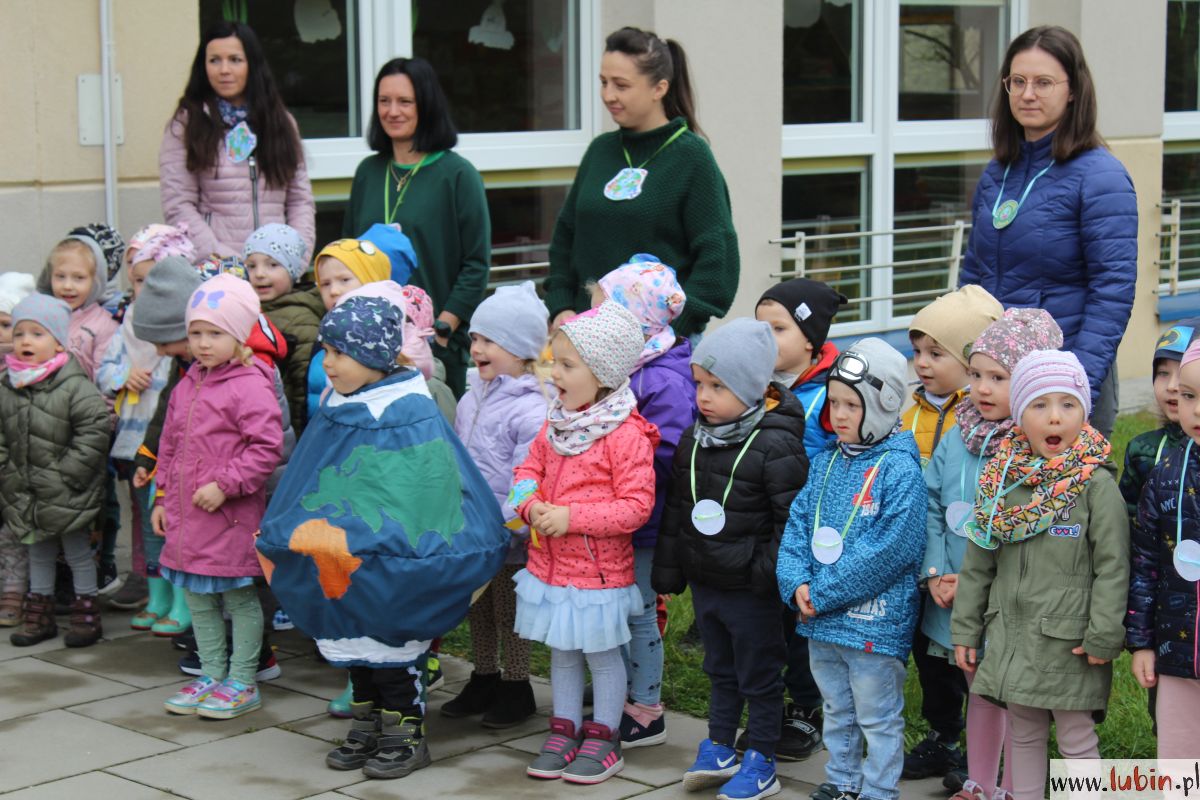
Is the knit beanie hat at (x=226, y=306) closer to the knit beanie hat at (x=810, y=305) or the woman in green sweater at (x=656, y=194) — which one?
the woman in green sweater at (x=656, y=194)

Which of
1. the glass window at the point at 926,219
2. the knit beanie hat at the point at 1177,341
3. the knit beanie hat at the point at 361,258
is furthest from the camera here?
the glass window at the point at 926,219

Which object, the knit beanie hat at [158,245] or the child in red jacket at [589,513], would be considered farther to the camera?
the knit beanie hat at [158,245]

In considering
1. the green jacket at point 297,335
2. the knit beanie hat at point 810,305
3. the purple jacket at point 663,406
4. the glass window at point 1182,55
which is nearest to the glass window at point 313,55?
the green jacket at point 297,335

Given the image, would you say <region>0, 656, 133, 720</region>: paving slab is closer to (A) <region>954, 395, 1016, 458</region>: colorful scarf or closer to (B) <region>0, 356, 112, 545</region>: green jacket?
(B) <region>0, 356, 112, 545</region>: green jacket

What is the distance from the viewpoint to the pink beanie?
4102mm

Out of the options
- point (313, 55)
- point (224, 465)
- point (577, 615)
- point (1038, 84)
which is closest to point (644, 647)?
point (577, 615)

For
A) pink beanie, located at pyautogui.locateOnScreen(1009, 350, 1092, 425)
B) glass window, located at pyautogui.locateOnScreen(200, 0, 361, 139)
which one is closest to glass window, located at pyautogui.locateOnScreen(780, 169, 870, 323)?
glass window, located at pyautogui.locateOnScreen(200, 0, 361, 139)

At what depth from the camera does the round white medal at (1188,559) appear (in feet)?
12.9

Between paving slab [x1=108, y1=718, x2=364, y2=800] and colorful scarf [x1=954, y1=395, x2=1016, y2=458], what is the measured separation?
206 centimetres

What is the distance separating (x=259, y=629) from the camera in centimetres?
555

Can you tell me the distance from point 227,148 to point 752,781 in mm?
3528

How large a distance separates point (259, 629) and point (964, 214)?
23.1 feet

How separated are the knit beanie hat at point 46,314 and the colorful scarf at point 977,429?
135 inches

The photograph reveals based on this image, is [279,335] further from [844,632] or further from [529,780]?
[844,632]
